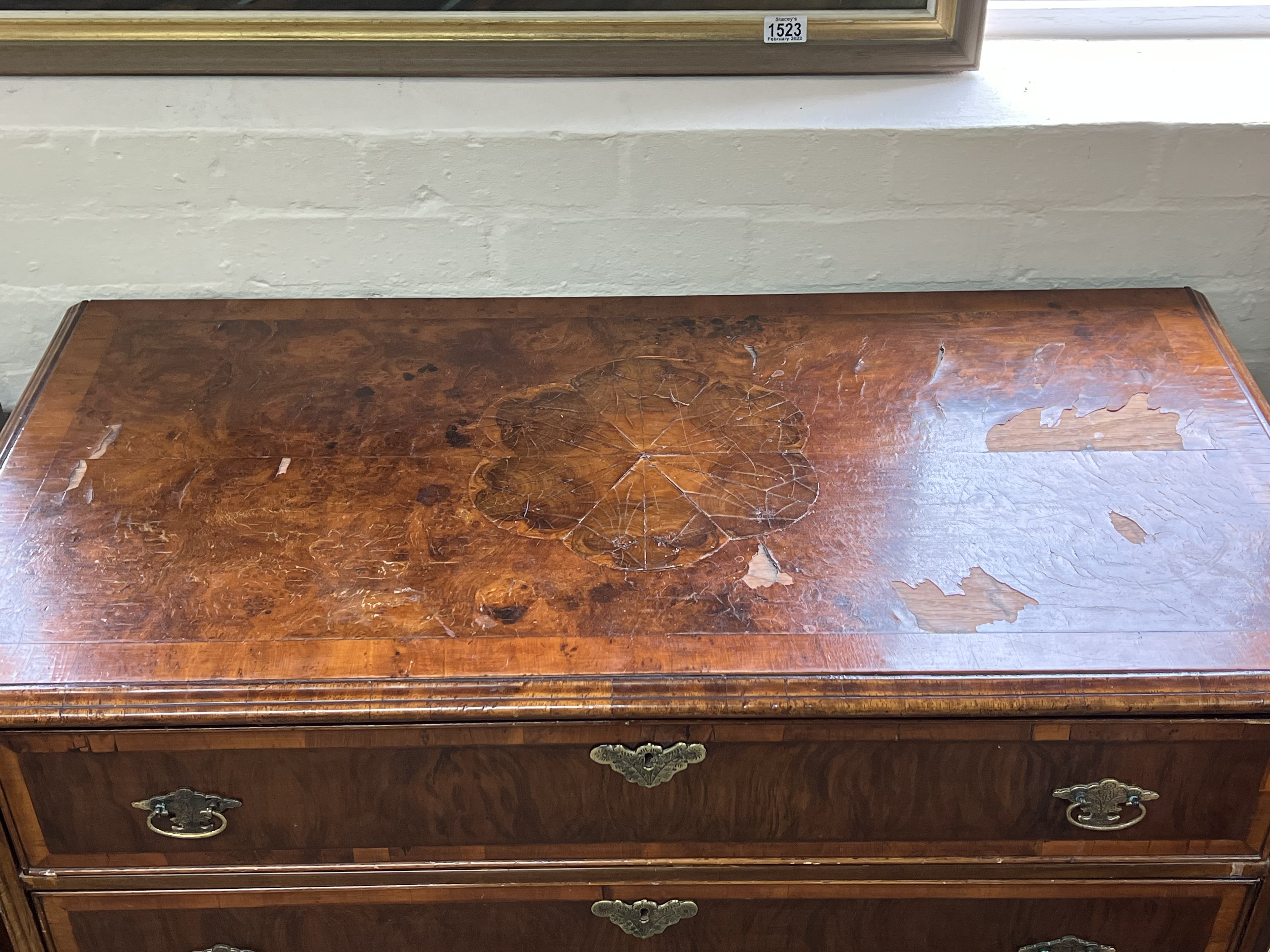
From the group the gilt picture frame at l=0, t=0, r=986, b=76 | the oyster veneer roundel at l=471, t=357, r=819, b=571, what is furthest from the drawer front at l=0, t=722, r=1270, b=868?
the gilt picture frame at l=0, t=0, r=986, b=76

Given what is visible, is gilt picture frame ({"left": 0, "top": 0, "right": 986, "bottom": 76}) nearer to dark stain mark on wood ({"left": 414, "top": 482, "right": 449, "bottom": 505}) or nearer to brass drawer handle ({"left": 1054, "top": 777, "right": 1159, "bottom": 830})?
dark stain mark on wood ({"left": 414, "top": 482, "right": 449, "bottom": 505})

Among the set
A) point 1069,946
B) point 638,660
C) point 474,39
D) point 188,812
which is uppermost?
point 474,39

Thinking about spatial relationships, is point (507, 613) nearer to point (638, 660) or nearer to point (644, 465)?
point (638, 660)

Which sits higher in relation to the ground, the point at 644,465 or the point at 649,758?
the point at 644,465

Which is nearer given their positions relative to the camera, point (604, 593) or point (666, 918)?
point (604, 593)

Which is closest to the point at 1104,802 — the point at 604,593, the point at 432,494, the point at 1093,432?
the point at 1093,432

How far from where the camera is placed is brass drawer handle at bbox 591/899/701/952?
1275mm

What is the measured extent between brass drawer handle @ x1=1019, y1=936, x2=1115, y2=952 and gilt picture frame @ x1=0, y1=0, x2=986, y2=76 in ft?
3.57

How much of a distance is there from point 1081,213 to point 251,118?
1.08 metres

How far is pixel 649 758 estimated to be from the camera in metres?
1.14

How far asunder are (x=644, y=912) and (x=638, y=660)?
0.35m

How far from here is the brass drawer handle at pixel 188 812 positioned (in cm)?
116

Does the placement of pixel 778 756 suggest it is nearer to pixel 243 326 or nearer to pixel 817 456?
pixel 817 456

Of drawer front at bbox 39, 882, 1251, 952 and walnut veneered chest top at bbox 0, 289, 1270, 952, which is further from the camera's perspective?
drawer front at bbox 39, 882, 1251, 952
